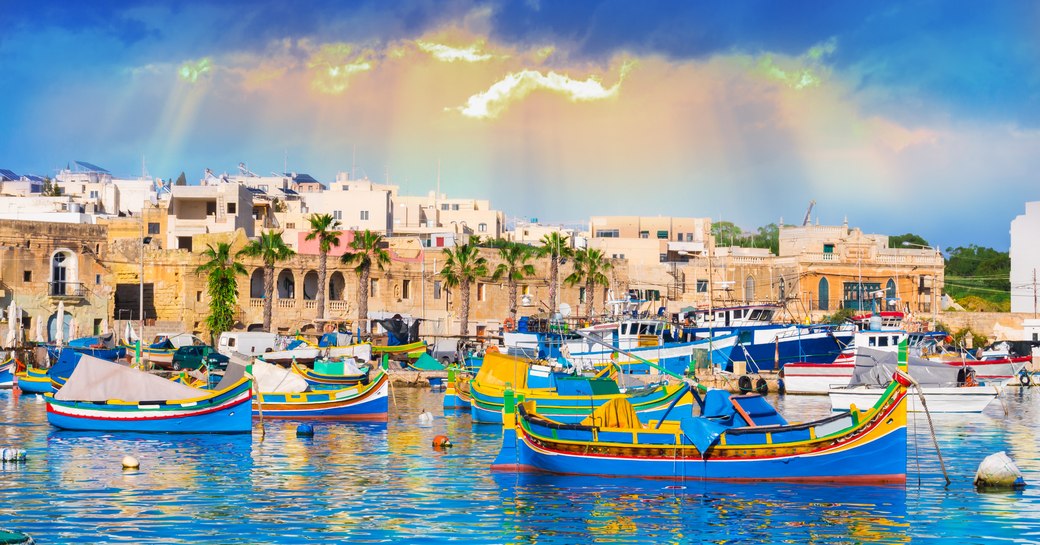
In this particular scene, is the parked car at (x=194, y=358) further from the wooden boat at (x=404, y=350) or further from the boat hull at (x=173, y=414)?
the boat hull at (x=173, y=414)

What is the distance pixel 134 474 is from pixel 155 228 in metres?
61.2

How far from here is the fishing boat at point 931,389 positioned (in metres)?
43.7

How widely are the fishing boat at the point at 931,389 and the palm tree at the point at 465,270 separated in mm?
33368

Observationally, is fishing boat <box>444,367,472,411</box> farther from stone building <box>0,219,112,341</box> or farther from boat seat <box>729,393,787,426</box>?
stone building <box>0,219,112,341</box>

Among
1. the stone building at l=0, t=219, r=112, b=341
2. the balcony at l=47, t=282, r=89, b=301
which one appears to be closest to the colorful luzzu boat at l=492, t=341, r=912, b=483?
the stone building at l=0, t=219, r=112, b=341

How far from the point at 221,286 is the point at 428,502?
53551 millimetres

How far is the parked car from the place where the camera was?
6066cm

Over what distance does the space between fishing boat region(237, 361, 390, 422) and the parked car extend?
19895 mm

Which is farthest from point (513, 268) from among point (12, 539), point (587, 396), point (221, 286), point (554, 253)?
point (12, 539)

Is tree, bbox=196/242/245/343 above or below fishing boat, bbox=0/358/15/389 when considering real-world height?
above

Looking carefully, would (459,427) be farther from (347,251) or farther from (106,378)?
(347,251)

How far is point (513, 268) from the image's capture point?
82.8 m

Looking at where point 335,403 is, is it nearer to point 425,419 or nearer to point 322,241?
point 425,419

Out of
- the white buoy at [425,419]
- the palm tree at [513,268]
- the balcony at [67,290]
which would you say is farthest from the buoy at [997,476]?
the balcony at [67,290]
